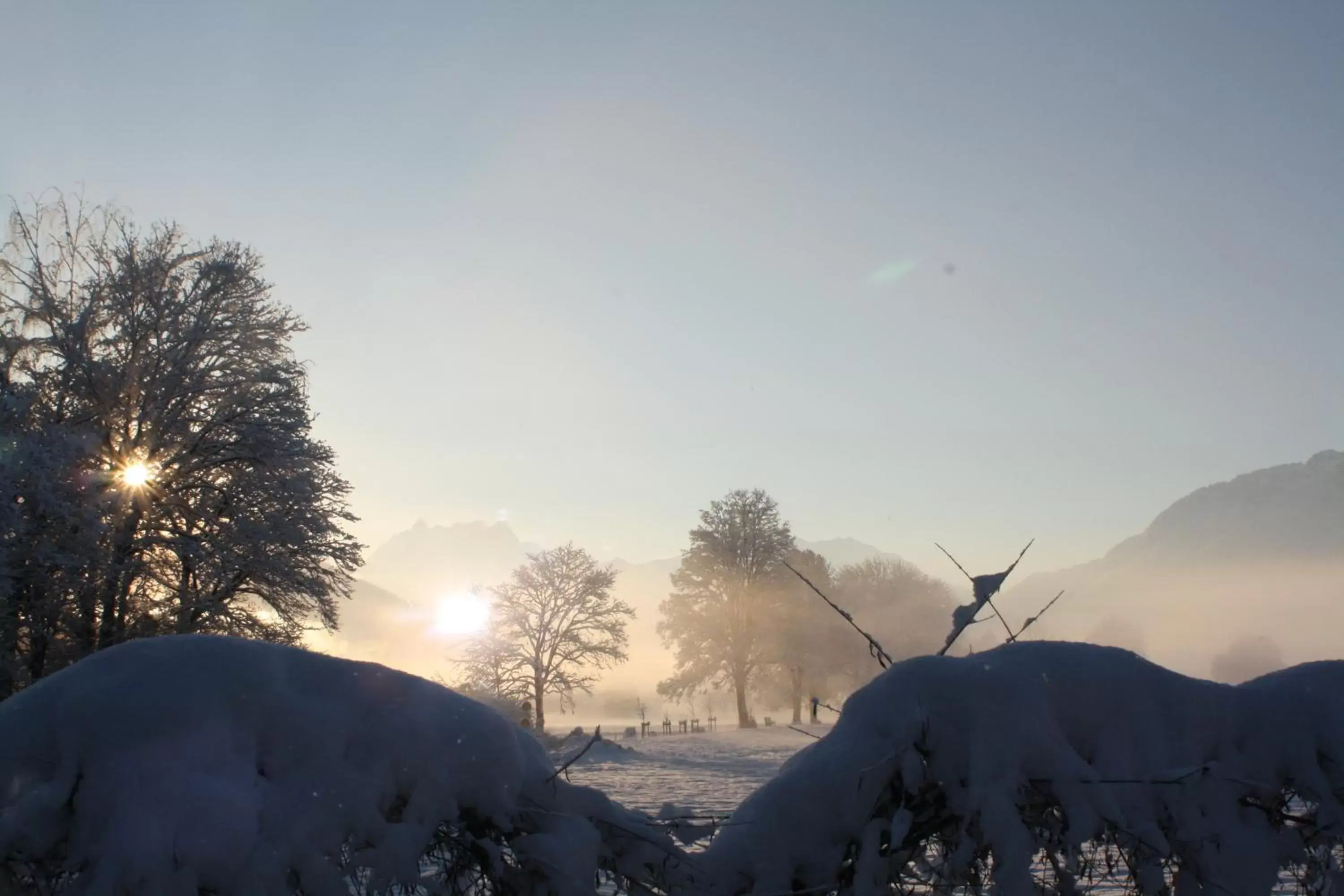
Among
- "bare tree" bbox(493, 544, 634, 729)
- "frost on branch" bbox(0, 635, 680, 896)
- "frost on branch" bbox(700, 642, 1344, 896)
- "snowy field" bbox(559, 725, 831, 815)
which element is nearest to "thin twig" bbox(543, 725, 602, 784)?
"frost on branch" bbox(0, 635, 680, 896)

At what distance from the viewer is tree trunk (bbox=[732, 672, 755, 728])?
38500mm

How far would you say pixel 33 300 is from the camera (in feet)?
52.3

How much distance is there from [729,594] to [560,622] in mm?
7749

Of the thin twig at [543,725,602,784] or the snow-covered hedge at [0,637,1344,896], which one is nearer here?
the snow-covered hedge at [0,637,1344,896]

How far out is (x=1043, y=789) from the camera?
294 cm

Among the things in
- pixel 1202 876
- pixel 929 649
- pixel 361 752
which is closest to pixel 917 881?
pixel 1202 876

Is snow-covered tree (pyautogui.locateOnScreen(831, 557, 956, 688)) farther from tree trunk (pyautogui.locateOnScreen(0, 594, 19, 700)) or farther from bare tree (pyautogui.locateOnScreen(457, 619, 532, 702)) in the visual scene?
tree trunk (pyautogui.locateOnScreen(0, 594, 19, 700))

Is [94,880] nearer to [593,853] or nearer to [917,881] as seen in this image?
[593,853]

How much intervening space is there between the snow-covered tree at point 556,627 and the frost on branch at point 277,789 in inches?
1275

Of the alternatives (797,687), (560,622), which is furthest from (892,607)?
(560,622)

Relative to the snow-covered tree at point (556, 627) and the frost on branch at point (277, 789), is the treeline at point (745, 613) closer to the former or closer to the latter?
the snow-covered tree at point (556, 627)

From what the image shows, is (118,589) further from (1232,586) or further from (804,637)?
(1232,586)

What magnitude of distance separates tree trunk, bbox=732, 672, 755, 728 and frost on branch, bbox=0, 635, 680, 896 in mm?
36438

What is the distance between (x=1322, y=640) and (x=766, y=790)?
87.9 m
